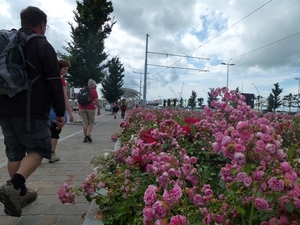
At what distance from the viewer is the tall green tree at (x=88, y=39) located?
16500 millimetres

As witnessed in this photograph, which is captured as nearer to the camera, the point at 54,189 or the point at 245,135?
the point at 245,135

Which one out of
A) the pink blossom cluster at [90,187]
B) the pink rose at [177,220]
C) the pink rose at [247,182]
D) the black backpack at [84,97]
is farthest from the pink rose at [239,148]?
the black backpack at [84,97]

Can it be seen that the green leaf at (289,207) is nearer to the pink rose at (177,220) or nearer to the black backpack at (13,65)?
the pink rose at (177,220)

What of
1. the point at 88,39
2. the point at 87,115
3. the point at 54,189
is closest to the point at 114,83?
the point at 88,39

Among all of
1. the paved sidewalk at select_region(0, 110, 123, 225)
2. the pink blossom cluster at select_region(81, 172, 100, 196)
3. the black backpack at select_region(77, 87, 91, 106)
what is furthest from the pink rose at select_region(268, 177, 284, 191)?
the black backpack at select_region(77, 87, 91, 106)

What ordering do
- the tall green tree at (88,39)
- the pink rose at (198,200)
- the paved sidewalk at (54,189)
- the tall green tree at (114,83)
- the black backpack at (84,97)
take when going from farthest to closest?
the tall green tree at (114,83), the tall green tree at (88,39), the black backpack at (84,97), the paved sidewalk at (54,189), the pink rose at (198,200)

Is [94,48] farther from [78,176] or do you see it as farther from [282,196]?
[282,196]

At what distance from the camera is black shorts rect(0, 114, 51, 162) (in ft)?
7.67

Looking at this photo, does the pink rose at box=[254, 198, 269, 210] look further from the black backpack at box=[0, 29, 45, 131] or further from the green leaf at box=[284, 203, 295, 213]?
the black backpack at box=[0, 29, 45, 131]

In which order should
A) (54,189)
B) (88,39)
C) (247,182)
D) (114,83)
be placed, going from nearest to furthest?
(247,182)
(54,189)
(88,39)
(114,83)

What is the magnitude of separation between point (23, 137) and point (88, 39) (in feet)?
49.9

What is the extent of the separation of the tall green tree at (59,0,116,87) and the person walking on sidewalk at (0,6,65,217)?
14638 millimetres

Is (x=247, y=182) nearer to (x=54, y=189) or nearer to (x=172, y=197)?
(x=172, y=197)

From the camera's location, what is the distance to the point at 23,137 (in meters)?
2.35
